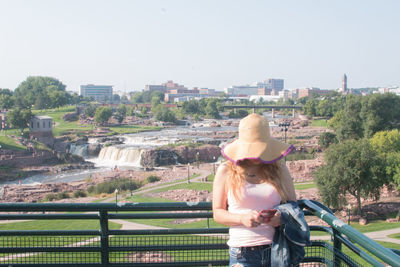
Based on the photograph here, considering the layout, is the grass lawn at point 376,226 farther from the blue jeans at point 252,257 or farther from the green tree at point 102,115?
the green tree at point 102,115

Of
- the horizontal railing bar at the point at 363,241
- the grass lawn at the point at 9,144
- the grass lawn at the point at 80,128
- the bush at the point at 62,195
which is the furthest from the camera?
the grass lawn at the point at 80,128

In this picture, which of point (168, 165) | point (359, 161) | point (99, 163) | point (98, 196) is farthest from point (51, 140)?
point (359, 161)

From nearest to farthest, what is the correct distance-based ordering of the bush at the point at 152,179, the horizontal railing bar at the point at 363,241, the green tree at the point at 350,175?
the horizontal railing bar at the point at 363,241, the green tree at the point at 350,175, the bush at the point at 152,179

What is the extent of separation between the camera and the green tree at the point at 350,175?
26.9m

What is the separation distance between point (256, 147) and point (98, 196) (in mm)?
35129

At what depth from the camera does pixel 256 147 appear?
3355mm

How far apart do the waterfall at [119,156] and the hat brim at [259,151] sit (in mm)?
55245

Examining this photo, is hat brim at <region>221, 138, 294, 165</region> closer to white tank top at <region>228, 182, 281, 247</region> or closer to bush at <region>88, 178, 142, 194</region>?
white tank top at <region>228, 182, 281, 247</region>

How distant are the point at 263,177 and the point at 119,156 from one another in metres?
59.0

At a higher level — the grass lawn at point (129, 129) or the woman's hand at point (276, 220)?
the woman's hand at point (276, 220)

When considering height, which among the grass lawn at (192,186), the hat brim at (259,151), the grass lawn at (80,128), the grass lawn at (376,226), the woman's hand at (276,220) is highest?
the hat brim at (259,151)

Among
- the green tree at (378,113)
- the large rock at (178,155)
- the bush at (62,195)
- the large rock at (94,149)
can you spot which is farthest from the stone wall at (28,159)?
the green tree at (378,113)

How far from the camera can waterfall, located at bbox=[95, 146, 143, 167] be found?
5878 cm

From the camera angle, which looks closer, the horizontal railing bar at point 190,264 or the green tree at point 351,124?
the horizontal railing bar at point 190,264
